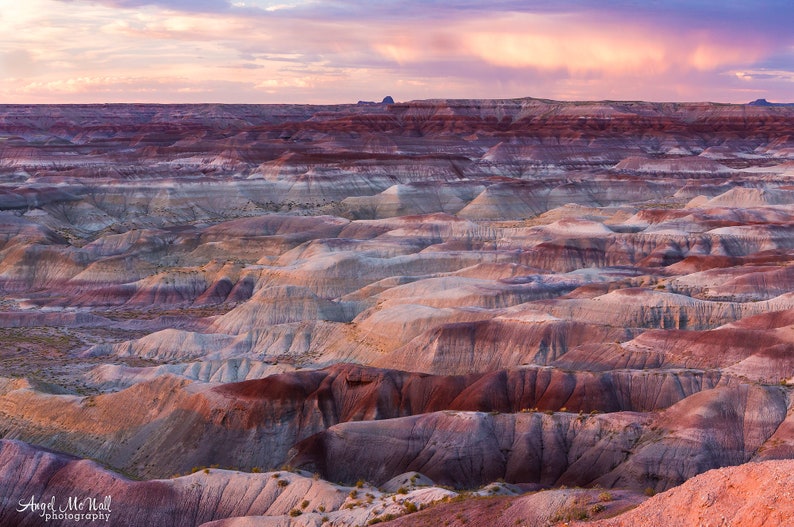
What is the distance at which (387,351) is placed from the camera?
5450 centimetres

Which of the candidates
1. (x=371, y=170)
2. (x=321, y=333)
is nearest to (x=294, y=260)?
(x=321, y=333)

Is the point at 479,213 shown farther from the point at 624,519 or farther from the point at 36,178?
the point at 624,519

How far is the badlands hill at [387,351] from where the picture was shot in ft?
104

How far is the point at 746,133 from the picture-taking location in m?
193
